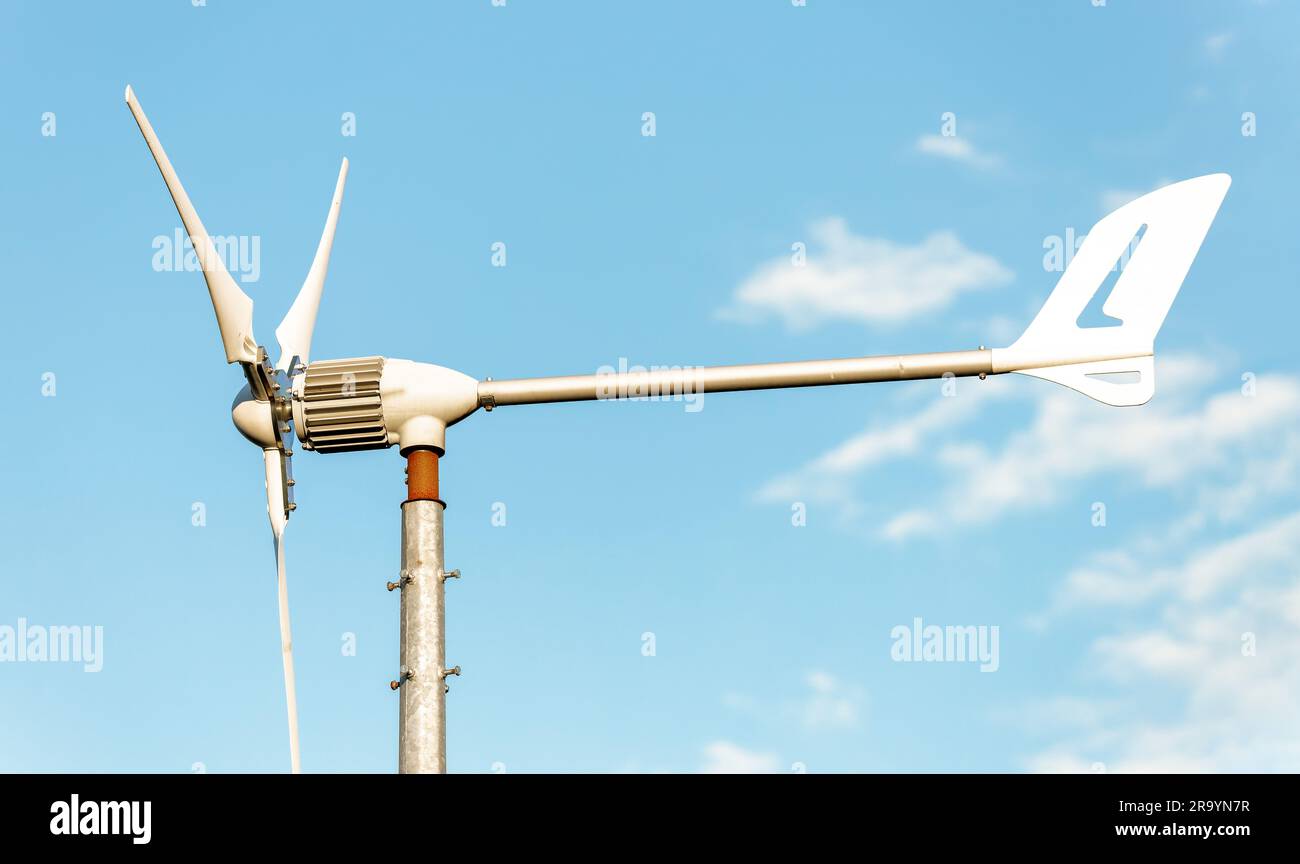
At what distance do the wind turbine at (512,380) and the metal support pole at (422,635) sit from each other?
1.2 inches

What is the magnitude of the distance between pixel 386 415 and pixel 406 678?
388 centimetres

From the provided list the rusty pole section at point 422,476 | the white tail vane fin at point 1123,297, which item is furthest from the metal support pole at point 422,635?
the white tail vane fin at point 1123,297

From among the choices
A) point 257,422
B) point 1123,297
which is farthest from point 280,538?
point 1123,297

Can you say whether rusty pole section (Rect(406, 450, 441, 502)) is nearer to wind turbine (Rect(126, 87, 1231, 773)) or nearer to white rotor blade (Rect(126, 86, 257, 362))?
wind turbine (Rect(126, 87, 1231, 773))

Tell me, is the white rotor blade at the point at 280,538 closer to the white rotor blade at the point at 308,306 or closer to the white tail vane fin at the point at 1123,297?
the white rotor blade at the point at 308,306

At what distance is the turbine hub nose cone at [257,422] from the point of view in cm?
2208

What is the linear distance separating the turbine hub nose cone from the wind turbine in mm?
20

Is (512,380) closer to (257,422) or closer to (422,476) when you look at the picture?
(422,476)

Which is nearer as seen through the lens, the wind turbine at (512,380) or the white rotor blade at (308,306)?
the wind turbine at (512,380)

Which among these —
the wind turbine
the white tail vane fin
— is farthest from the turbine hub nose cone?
the white tail vane fin

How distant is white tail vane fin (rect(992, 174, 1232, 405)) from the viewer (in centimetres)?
2122

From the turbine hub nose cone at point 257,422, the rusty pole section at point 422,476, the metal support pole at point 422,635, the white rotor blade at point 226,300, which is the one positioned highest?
the white rotor blade at point 226,300

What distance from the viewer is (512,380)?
71.6 ft
